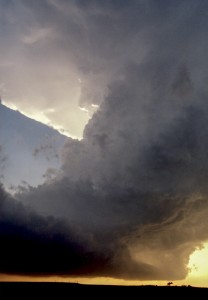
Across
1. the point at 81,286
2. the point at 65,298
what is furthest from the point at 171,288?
the point at 65,298

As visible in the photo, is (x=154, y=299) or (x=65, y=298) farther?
(x=154, y=299)

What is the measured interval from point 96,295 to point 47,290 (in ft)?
44.0

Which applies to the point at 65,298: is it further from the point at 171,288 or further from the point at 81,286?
the point at 171,288

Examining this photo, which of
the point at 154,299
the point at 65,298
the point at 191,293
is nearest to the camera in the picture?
the point at 65,298

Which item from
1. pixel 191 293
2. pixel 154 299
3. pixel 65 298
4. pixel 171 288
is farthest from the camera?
pixel 171 288

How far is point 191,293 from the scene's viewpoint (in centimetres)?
11012

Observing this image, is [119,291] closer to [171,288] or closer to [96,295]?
[96,295]

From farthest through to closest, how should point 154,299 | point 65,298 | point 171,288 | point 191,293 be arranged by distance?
point 171,288
point 191,293
point 154,299
point 65,298

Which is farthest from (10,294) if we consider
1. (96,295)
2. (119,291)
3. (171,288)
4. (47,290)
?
(171,288)

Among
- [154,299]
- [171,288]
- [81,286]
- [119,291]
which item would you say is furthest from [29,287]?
[171,288]

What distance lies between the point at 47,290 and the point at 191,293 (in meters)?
40.2

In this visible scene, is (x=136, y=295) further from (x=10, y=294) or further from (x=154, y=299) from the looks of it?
(x=10, y=294)

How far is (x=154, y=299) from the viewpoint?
100938 millimetres

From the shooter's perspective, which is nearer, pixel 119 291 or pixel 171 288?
pixel 119 291
